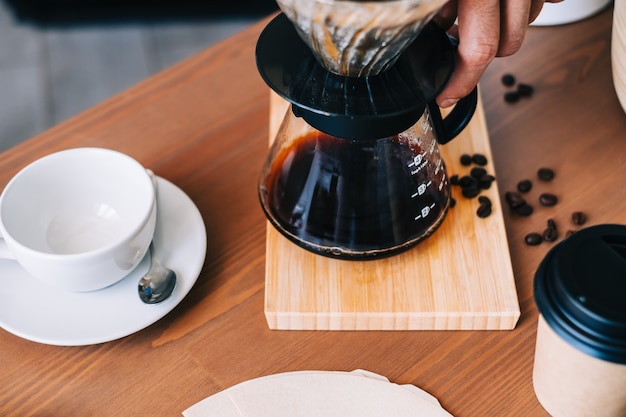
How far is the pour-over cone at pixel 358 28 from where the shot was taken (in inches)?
21.6

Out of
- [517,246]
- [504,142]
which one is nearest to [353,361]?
[517,246]

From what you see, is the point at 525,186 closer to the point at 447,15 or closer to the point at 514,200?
the point at 514,200

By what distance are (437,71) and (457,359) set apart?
0.27m

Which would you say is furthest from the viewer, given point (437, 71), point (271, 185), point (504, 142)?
point (504, 142)

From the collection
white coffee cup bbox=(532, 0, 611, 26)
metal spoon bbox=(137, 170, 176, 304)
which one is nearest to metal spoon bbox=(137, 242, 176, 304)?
metal spoon bbox=(137, 170, 176, 304)

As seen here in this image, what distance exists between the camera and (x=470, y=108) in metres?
0.75

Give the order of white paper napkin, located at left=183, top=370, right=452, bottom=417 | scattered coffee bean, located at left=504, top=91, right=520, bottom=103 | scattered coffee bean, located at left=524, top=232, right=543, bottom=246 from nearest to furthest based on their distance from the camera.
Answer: white paper napkin, located at left=183, top=370, right=452, bottom=417 < scattered coffee bean, located at left=524, top=232, right=543, bottom=246 < scattered coffee bean, located at left=504, top=91, right=520, bottom=103

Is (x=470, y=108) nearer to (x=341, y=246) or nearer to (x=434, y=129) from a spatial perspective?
(x=434, y=129)

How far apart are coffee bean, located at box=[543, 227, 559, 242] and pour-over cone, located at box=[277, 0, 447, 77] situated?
0.27 metres

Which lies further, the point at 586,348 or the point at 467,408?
the point at 467,408

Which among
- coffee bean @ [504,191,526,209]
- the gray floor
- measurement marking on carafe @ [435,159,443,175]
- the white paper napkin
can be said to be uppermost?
measurement marking on carafe @ [435,159,443,175]

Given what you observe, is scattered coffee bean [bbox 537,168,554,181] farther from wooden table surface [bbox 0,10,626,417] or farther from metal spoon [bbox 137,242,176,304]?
metal spoon [bbox 137,242,176,304]

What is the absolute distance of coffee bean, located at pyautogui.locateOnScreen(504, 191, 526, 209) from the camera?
2.71 feet

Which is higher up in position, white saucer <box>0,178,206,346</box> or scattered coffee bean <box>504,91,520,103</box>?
scattered coffee bean <box>504,91,520,103</box>
